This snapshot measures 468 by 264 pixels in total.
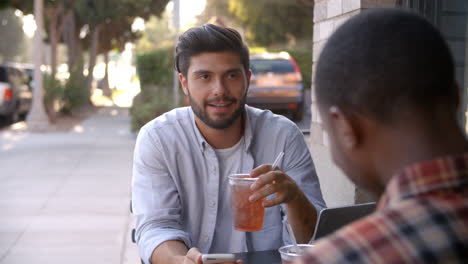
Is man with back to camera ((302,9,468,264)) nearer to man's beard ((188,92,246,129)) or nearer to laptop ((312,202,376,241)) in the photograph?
laptop ((312,202,376,241))

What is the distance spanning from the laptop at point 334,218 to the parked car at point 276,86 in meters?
14.5

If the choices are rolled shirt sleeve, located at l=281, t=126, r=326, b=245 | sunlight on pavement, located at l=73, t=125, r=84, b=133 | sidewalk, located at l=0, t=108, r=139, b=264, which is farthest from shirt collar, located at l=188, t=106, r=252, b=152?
sunlight on pavement, located at l=73, t=125, r=84, b=133

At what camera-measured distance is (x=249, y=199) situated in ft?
7.18

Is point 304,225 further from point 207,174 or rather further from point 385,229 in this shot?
point 385,229

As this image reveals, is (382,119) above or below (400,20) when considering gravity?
below

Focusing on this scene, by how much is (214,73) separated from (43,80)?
649 inches

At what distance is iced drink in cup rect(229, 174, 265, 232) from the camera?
2.20 meters

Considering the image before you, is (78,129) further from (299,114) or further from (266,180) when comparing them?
(266,180)

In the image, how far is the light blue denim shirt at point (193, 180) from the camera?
255 centimetres

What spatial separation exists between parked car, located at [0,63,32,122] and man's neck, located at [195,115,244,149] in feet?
51.5

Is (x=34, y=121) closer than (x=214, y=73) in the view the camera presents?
No

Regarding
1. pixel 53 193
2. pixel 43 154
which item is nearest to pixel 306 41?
pixel 43 154

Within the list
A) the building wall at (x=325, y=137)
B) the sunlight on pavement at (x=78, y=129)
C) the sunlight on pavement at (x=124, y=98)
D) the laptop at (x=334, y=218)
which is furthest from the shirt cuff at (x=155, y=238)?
the sunlight on pavement at (x=124, y=98)

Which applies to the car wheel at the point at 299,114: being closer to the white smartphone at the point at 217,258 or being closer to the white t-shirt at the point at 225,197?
the white t-shirt at the point at 225,197
